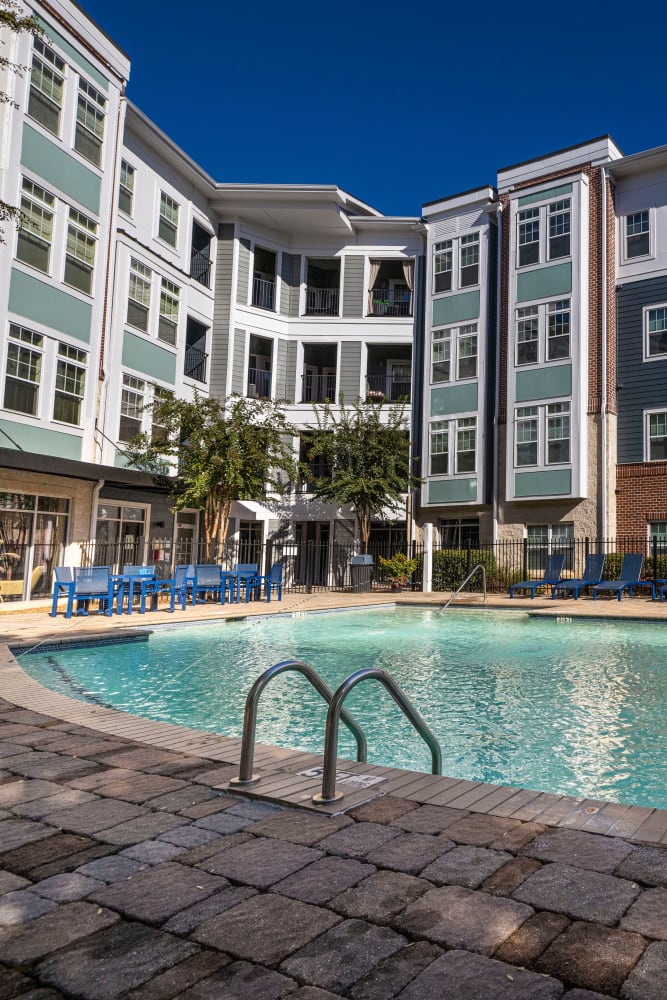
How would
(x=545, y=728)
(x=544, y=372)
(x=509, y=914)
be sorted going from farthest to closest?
(x=544, y=372) → (x=545, y=728) → (x=509, y=914)

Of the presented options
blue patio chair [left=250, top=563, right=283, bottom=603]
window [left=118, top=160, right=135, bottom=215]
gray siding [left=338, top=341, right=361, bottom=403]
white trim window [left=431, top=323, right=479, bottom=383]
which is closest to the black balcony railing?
gray siding [left=338, top=341, right=361, bottom=403]

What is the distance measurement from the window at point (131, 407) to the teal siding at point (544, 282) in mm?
12695

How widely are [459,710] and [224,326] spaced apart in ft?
70.7

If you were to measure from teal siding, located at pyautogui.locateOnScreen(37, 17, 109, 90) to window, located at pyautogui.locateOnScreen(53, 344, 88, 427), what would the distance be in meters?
7.29

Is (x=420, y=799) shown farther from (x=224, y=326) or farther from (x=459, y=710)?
(x=224, y=326)

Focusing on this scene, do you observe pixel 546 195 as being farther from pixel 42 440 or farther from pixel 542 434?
pixel 42 440

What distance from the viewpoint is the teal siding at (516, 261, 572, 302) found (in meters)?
24.3

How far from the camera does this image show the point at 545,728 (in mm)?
6867

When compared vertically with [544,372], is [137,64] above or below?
above

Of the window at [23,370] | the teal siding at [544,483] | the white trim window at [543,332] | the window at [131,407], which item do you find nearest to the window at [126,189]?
the window at [131,407]

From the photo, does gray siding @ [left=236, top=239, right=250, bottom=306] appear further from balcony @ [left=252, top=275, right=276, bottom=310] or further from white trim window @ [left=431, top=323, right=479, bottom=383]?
white trim window @ [left=431, top=323, right=479, bottom=383]

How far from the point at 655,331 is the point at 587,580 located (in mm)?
8425

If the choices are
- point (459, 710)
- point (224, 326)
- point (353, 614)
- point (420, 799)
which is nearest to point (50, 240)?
point (224, 326)

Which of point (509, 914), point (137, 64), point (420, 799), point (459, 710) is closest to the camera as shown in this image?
point (509, 914)
